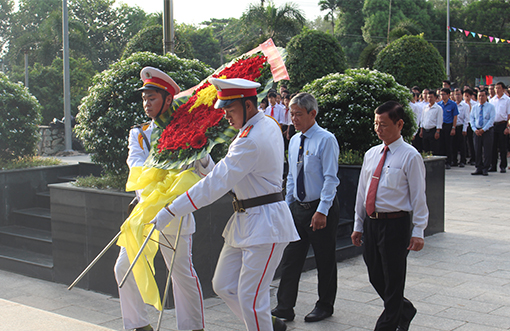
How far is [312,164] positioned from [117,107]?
261 centimetres

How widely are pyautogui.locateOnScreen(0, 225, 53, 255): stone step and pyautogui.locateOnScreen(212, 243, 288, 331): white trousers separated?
13.2 ft

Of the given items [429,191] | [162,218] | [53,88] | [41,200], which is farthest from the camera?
[53,88]

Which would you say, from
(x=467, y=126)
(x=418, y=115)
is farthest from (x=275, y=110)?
(x=467, y=126)

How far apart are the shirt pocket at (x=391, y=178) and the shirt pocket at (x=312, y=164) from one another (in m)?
0.87

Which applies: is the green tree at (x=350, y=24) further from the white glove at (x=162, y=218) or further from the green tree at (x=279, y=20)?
the white glove at (x=162, y=218)

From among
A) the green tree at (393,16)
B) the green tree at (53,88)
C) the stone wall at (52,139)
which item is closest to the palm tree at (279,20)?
the green tree at (53,88)

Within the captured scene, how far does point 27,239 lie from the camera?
23.1ft

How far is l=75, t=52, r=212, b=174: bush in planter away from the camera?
20.2ft

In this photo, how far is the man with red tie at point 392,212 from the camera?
3.95 m

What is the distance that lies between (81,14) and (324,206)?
60.5 m

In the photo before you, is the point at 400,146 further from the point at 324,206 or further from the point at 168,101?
the point at 168,101

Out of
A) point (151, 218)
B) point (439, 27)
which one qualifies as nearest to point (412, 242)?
point (151, 218)

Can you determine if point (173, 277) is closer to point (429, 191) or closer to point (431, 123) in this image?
point (429, 191)

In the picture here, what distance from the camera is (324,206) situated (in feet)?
15.1
